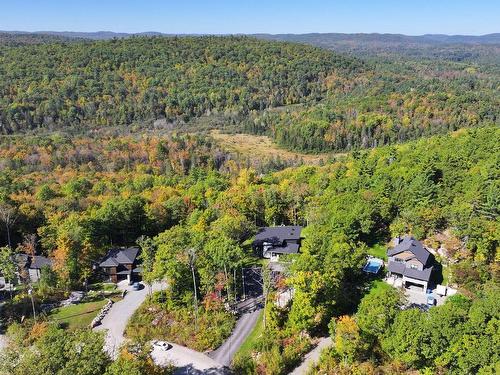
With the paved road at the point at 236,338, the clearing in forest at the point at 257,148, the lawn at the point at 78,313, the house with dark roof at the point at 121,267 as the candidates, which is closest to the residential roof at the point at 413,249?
the paved road at the point at 236,338

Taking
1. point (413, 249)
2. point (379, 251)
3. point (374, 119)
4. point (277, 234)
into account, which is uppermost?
point (374, 119)

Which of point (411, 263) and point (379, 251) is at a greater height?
point (411, 263)

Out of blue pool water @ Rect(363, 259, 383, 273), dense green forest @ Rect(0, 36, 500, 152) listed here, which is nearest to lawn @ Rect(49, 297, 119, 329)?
blue pool water @ Rect(363, 259, 383, 273)

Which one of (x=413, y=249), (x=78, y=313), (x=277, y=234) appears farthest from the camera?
(x=277, y=234)

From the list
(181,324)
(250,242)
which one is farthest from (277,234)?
(181,324)

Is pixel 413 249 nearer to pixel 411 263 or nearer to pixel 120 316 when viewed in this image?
pixel 411 263

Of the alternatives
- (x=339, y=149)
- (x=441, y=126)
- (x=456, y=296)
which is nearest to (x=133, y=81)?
(x=339, y=149)

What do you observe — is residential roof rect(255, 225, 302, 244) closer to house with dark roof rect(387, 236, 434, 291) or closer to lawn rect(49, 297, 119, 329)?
house with dark roof rect(387, 236, 434, 291)

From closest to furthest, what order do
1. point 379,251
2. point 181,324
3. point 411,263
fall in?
point 181,324 < point 411,263 < point 379,251
